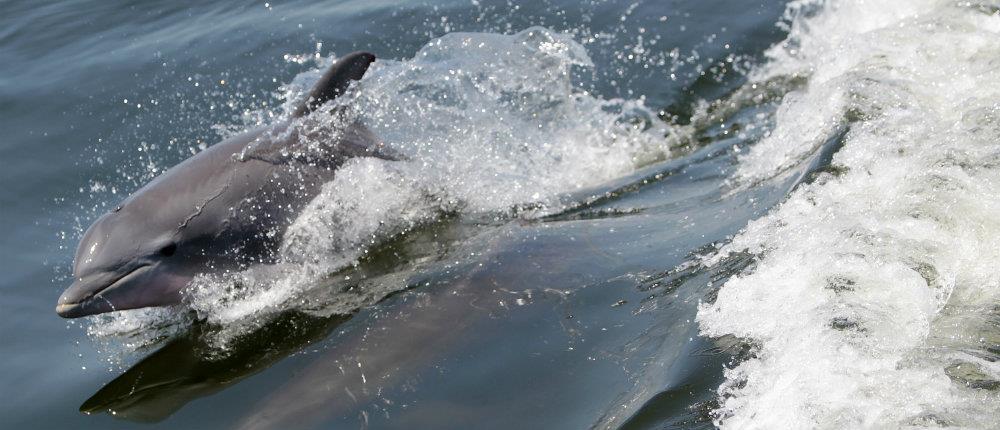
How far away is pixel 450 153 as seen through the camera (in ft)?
29.3

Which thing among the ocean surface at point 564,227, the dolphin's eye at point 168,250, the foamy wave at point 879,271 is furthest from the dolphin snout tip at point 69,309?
the foamy wave at point 879,271

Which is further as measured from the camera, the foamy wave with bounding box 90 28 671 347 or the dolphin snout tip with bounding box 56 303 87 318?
the foamy wave with bounding box 90 28 671 347

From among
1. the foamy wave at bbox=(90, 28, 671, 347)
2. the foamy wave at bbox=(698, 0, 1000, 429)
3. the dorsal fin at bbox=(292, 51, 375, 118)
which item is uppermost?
the dorsal fin at bbox=(292, 51, 375, 118)

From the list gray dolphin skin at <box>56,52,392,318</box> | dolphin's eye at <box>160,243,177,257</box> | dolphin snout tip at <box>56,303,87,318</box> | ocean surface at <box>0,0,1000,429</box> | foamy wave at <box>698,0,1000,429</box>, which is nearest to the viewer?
foamy wave at <box>698,0,1000,429</box>

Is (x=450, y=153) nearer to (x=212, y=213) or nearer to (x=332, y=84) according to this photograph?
(x=332, y=84)

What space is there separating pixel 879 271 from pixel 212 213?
462 centimetres

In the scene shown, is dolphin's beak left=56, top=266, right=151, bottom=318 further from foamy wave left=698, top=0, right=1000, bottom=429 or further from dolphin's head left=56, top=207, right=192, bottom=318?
foamy wave left=698, top=0, right=1000, bottom=429

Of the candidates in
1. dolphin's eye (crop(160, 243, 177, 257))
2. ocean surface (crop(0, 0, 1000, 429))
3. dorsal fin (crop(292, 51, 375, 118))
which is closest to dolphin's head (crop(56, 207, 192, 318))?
dolphin's eye (crop(160, 243, 177, 257))

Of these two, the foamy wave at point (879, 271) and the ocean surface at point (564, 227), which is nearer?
the foamy wave at point (879, 271)

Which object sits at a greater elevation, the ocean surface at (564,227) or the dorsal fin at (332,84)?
the dorsal fin at (332,84)

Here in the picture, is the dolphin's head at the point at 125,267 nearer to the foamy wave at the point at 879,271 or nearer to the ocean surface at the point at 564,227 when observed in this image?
the ocean surface at the point at 564,227

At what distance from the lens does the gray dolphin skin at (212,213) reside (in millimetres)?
6984

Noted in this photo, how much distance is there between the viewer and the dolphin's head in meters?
6.78

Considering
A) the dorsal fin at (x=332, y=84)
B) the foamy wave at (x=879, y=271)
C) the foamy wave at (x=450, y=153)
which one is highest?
the dorsal fin at (x=332, y=84)
